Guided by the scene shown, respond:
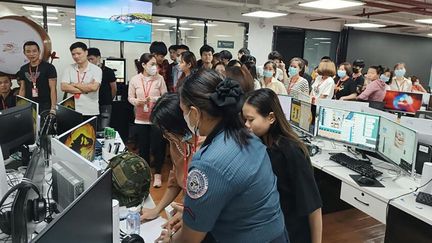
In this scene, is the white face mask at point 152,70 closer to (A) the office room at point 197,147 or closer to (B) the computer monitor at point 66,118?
(A) the office room at point 197,147

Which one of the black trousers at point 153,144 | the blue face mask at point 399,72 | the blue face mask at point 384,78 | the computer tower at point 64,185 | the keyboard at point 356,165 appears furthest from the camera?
the blue face mask at point 399,72

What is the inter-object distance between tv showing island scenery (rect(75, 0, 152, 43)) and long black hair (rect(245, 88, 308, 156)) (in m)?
4.49

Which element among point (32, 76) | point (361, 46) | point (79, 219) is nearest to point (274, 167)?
point (79, 219)

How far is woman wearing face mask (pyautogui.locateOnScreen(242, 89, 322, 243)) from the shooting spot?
5.38 ft

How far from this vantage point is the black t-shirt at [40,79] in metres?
3.75

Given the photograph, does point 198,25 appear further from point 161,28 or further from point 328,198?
point 328,198

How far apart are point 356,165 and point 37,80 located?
11.1 ft

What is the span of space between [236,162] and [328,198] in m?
2.79

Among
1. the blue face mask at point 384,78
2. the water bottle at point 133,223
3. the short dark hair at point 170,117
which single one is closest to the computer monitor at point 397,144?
the short dark hair at point 170,117

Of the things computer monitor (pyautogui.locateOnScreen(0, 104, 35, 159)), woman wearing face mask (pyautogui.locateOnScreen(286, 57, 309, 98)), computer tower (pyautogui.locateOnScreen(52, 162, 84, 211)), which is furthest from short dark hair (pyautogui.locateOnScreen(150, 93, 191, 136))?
woman wearing face mask (pyautogui.locateOnScreen(286, 57, 309, 98))

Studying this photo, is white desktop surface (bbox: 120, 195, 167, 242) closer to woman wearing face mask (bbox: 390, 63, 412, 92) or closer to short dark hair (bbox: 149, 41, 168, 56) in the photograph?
short dark hair (bbox: 149, 41, 168, 56)

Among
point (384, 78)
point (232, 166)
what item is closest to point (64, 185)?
point (232, 166)

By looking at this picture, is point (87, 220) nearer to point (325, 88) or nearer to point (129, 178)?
point (129, 178)

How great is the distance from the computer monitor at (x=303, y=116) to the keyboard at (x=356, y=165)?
1.51 ft
